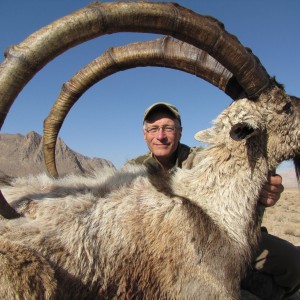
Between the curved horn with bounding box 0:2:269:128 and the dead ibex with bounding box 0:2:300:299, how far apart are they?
20mm

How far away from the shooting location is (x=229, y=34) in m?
4.09

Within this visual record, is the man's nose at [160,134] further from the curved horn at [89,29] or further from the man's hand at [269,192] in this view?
the curved horn at [89,29]

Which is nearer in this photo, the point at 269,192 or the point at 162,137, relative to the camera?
the point at 269,192

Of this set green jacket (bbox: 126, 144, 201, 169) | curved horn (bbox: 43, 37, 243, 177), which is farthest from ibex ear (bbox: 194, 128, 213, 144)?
green jacket (bbox: 126, 144, 201, 169)

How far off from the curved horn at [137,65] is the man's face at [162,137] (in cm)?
201

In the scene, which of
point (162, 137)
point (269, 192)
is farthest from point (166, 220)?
point (162, 137)

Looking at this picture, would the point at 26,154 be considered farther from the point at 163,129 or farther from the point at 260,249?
the point at 260,249

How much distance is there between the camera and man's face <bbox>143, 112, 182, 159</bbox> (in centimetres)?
688

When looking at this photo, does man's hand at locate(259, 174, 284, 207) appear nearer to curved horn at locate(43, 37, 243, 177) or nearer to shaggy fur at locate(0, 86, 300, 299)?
shaggy fur at locate(0, 86, 300, 299)

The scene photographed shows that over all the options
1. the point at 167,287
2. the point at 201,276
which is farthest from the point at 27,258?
the point at 201,276

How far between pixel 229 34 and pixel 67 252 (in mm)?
2991

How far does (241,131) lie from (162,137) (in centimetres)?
262

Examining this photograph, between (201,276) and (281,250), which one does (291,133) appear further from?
(281,250)

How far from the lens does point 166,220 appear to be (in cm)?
417
